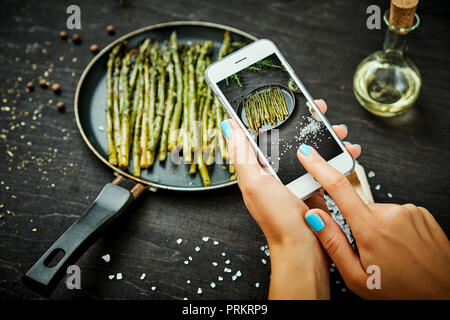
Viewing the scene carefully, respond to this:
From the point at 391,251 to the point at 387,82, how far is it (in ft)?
3.33

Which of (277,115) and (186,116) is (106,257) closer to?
(186,116)

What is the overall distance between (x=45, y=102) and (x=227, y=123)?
1.11m

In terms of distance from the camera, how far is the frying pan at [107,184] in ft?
4.66

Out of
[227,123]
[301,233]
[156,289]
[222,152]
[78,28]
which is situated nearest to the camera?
[301,233]

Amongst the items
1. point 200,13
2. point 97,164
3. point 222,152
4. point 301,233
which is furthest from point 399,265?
point 200,13

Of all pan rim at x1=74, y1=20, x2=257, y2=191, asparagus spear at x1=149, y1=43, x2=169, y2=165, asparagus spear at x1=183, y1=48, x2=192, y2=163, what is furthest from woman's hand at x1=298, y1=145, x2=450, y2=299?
asparagus spear at x1=149, y1=43, x2=169, y2=165

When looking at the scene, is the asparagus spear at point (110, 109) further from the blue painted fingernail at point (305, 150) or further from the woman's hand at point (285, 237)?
the blue painted fingernail at point (305, 150)

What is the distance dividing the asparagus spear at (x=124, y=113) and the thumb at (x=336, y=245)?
0.91 meters

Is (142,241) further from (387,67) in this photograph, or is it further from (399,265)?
(387,67)

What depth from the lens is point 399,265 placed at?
3.71 feet

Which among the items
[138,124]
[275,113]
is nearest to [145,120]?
[138,124]

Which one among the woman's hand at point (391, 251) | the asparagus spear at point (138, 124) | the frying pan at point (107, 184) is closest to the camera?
the woman's hand at point (391, 251)

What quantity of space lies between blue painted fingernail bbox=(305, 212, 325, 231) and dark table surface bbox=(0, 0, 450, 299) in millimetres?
467

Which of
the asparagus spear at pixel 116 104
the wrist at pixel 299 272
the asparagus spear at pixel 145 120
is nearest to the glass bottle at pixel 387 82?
the wrist at pixel 299 272
